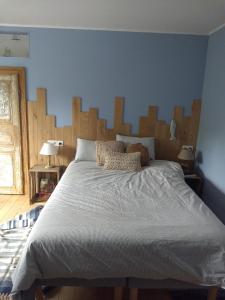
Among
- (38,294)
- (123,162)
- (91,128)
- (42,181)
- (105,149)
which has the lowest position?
(38,294)

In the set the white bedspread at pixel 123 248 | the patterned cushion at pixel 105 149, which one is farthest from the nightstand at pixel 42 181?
the white bedspread at pixel 123 248

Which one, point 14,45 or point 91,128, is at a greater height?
point 14,45

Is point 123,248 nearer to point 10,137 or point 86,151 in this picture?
point 86,151

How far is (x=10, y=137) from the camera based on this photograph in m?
3.32

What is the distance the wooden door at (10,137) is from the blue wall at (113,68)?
8.7 inches

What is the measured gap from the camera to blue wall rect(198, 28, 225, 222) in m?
2.77

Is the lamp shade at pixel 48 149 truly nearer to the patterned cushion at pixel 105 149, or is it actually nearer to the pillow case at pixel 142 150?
the patterned cushion at pixel 105 149

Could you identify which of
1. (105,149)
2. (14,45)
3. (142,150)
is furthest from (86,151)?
(14,45)

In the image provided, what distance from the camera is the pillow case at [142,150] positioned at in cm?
297

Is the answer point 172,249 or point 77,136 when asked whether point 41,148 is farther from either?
point 172,249

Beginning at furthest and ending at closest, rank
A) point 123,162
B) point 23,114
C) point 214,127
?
point 23,114, point 214,127, point 123,162

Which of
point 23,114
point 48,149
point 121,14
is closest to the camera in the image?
point 121,14

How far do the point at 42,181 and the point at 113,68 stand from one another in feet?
6.07

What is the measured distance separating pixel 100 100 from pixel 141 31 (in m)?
1.04
